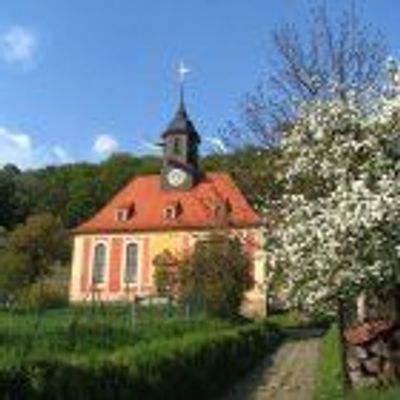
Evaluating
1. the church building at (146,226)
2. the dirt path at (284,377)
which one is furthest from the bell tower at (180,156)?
the dirt path at (284,377)

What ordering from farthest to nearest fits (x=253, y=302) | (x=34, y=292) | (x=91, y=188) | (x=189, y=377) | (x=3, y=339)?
(x=91, y=188) → (x=253, y=302) → (x=34, y=292) → (x=189, y=377) → (x=3, y=339)

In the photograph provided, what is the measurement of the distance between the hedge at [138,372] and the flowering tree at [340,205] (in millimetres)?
2770

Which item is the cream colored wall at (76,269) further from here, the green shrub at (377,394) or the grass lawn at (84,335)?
the green shrub at (377,394)

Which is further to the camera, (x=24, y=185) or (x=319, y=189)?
(x=24, y=185)

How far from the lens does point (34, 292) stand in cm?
6191

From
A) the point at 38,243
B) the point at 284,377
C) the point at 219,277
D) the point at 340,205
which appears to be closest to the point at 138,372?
the point at 340,205

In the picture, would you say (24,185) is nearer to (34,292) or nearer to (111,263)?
(111,263)

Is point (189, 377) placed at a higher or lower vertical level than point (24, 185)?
lower

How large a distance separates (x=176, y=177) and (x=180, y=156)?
1674mm

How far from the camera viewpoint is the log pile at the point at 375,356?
20.1 m

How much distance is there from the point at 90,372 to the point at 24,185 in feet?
395

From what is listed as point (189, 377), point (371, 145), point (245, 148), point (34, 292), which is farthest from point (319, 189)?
point (34, 292)

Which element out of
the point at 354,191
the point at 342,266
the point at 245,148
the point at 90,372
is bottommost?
the point at 90,372

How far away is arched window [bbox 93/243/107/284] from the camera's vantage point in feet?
251
